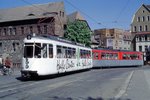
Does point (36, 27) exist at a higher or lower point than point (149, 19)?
lower

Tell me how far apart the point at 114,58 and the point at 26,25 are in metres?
21.3

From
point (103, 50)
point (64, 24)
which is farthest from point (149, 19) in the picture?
point (103, 50)

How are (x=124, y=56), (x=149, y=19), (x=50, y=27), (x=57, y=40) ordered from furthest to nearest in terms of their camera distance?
(x=149, y=19) < (x=50, y=27) < (x=124, y=56) < (x=57, y=40)

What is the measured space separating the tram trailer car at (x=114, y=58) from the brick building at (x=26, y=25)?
46.7ft

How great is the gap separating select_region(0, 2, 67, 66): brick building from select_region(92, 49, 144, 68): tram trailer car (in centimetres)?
1423

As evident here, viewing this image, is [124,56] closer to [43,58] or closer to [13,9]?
[13,9]

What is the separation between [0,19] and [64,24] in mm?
13047

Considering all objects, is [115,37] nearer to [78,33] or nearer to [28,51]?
[78,33]

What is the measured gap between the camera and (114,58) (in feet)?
176

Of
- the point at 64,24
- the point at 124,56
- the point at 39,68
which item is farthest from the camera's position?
the point at 64,24

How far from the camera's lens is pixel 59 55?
26953 mm

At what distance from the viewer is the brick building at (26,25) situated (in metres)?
64.9

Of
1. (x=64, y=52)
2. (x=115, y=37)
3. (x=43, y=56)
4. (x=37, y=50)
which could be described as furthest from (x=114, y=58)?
(x=115, y=37)

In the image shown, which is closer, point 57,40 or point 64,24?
point 57,40
